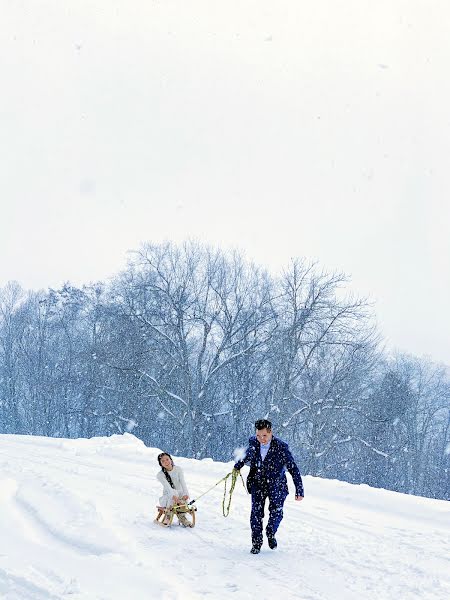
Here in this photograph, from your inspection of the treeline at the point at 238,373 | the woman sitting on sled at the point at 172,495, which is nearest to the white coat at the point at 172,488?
the woman sitting on sled at the point at 172,495

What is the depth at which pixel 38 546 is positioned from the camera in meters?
6.31

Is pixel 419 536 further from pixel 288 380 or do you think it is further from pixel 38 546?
pixel 288 380

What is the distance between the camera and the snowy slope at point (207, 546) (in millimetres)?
5129

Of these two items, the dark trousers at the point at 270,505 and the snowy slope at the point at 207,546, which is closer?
the snowy slope at the point at 207,546

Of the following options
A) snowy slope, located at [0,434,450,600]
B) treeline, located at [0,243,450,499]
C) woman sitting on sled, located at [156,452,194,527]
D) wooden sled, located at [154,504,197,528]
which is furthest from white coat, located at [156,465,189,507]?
treeline, located at [0,243,450,499]

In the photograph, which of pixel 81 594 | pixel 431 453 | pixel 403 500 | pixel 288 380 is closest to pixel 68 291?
pixel 288 380

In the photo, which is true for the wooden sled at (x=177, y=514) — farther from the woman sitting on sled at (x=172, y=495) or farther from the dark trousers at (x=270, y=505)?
the dark trousers at (x=270, y=505)

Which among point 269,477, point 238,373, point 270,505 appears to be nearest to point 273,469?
point 269,477

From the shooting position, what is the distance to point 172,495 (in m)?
8.09

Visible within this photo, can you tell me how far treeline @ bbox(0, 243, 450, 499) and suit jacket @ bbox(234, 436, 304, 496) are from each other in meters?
22.5

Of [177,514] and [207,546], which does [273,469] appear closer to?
[207,546]

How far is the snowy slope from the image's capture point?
5.13m

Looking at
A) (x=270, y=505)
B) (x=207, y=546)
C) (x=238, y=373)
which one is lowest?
(x=207, y=546)

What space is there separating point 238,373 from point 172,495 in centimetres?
2917
